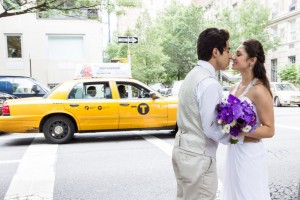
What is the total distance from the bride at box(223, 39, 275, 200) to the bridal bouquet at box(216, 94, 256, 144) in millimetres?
374

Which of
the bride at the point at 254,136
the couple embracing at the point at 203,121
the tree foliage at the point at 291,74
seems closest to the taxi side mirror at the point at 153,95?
the bride at the point at 254,136

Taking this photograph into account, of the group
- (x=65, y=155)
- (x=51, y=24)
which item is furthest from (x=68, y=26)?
(x=65, y=155)

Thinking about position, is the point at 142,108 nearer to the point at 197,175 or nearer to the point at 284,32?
the point at 197,175

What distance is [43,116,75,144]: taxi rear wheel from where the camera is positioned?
28.3 ft

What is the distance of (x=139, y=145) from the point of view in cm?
833

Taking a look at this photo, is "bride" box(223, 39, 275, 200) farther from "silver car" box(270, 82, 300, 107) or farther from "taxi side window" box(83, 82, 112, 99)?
"silver car" box(270, 82, 300, 107)

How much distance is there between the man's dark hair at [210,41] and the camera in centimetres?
246

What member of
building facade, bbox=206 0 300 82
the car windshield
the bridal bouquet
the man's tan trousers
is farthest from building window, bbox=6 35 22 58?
the bridal bouquet

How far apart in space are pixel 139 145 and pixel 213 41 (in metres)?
6.10

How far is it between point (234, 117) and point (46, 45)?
24593 millimetres

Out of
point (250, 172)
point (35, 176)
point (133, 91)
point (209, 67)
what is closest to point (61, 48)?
point (133, 91)

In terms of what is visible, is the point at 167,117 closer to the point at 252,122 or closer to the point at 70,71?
the point at 252,122

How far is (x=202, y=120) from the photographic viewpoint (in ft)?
8.00

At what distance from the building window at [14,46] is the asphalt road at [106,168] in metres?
17.0
